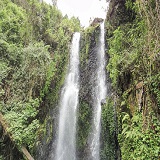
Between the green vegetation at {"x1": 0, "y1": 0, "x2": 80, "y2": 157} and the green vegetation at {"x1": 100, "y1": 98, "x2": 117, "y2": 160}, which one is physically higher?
the green vegetation at {"x1": 0, "y1": 0, "x2": 80, "y2": 157}

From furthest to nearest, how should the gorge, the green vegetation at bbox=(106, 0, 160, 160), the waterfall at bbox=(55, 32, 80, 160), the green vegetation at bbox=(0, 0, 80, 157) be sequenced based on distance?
the waterfall at bbox=(55, 32, 80, 160)
the green vegetation at bbox=(0, 0, 80, 157)
the gorge
the green vegetation at bbox=(106, 0, 160, 160)

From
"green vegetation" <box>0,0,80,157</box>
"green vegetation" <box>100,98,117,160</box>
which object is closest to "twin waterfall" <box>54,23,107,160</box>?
"green vegetation" <box>100,98,117,160</box>

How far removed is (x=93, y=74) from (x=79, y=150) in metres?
4.26

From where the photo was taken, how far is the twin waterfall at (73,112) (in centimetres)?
869

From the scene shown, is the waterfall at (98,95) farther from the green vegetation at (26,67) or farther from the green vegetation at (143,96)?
the green vegetation at (143,96)

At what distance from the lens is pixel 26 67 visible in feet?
29.0

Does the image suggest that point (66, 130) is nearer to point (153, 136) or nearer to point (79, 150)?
point (79, 150)

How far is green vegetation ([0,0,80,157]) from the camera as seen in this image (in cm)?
699

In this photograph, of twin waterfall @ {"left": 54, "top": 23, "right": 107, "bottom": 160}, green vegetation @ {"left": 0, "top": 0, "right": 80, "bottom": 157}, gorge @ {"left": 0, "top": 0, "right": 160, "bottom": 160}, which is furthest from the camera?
twin waterfall @ {"left": 54, "top": 23, "right": 107, "bottom": 160}

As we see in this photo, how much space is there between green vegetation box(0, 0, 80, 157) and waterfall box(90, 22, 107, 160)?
8.05 ft

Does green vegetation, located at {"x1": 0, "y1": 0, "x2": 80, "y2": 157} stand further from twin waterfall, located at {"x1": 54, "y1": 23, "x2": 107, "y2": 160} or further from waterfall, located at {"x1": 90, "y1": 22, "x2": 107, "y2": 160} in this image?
waterfall, located at {"x1": 90, "y1": 22, "x2": 107, "y2": 160}

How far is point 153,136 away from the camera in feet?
11.7

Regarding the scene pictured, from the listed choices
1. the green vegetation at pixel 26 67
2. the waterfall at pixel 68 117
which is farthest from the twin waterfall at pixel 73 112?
the green vegetation at pixel 26 67

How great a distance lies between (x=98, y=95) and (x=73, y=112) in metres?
1.67
